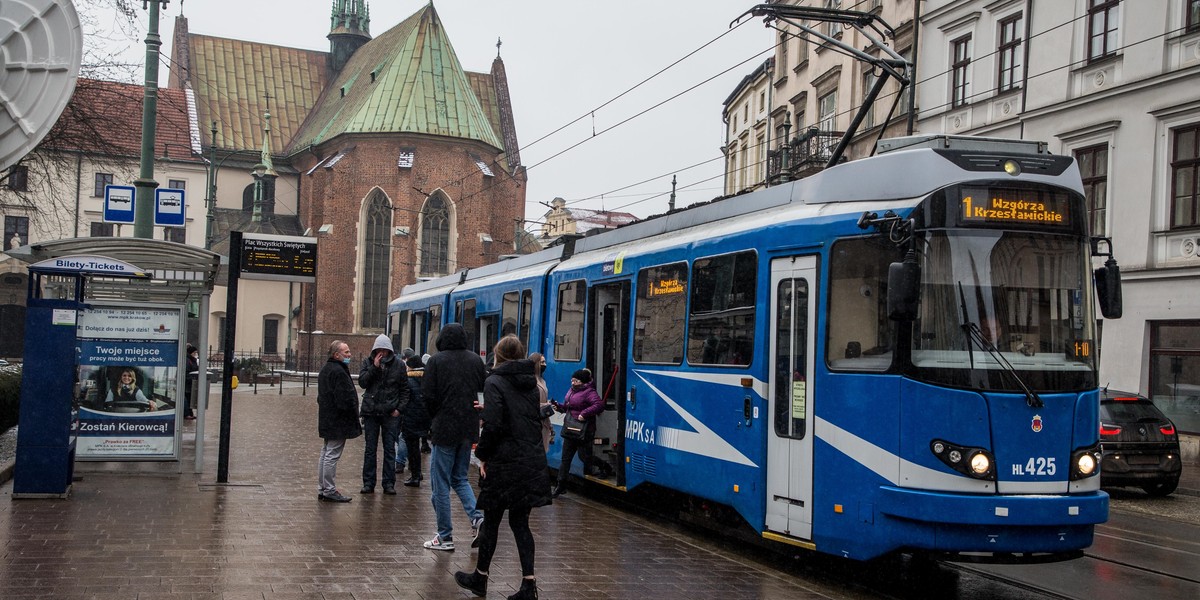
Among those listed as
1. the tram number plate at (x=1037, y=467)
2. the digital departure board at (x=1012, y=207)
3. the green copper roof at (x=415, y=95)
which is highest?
the green copper roof at (x=415, y=95)

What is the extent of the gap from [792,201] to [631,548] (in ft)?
11.0

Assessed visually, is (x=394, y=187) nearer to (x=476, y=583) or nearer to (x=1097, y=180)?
(x=1097, y=180)

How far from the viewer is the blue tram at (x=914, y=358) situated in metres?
8.34

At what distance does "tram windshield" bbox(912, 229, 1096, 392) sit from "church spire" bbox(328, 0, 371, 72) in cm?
7300

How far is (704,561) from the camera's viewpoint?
9781 mm

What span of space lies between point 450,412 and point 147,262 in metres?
6.50

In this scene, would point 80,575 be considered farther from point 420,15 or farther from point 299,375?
point 420,15

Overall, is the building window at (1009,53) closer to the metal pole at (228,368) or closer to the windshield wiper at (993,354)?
the metal pole at (228,368)

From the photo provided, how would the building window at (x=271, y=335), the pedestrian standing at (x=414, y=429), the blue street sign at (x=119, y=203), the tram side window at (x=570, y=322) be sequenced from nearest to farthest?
the pedestrian standing at (x=414, y=429)
the tram side window at (x=570, y=322)
the blue street sign at (x=119, y=203)
the building window at (x=271, y=335)

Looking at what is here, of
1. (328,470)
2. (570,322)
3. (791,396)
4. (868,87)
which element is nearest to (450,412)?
(791,396)

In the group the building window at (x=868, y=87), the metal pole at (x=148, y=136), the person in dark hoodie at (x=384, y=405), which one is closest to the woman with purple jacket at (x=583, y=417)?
the person in dark hoodie at (x=384, y=405)

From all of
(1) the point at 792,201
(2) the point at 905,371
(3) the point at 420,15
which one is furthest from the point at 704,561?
(3) the point at 420,15

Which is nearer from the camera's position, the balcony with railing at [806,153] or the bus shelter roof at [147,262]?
the bus shelter roof at [147,262]

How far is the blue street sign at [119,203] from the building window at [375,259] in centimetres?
4383
